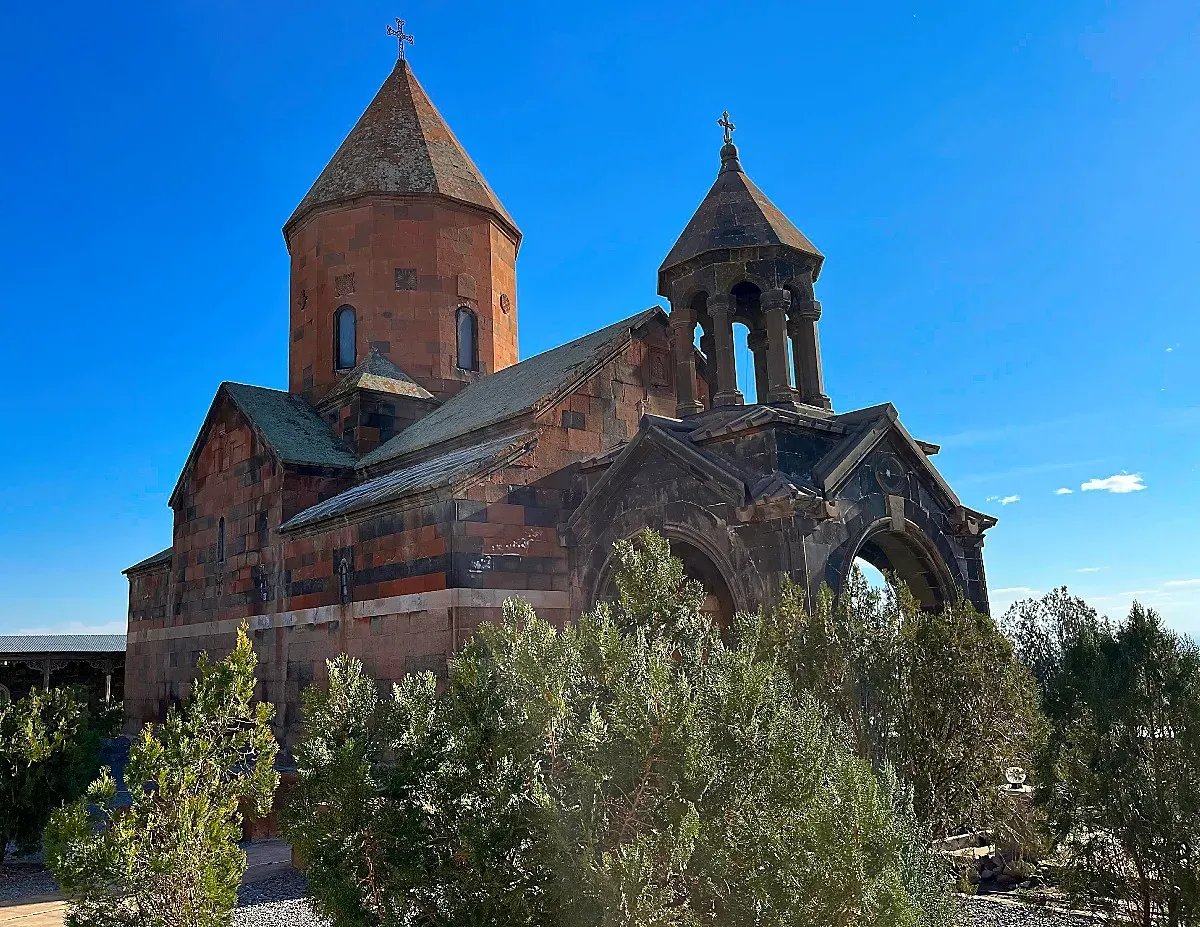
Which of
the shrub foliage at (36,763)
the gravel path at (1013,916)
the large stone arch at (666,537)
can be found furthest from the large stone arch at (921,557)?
the shrub foliage at (36,763)

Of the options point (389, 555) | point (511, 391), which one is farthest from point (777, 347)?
point (389, 555)

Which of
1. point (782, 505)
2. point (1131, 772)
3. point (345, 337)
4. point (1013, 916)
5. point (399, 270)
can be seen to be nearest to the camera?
point (1131, 772)

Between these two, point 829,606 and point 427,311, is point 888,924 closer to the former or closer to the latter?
point 829,606

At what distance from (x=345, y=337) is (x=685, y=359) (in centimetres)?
718

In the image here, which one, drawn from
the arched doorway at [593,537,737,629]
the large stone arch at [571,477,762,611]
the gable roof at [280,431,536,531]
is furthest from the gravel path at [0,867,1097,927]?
the arched doorway at [593,537,737,629]

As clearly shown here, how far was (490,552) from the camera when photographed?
884cm

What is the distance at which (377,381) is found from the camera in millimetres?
13406

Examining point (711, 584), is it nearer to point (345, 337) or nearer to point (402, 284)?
point (402, 284)

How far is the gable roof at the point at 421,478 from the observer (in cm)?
897

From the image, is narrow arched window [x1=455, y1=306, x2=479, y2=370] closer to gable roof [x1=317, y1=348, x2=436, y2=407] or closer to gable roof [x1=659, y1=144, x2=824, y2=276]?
gable roof [x1=317, y1=348, x2=436, y2=407]

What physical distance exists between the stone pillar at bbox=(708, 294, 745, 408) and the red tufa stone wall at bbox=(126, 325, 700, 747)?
1.51 metres

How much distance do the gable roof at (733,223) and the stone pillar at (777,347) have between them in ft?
2.02

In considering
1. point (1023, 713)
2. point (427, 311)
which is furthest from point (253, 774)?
point (427, 311)

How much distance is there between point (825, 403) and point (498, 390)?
471cm
